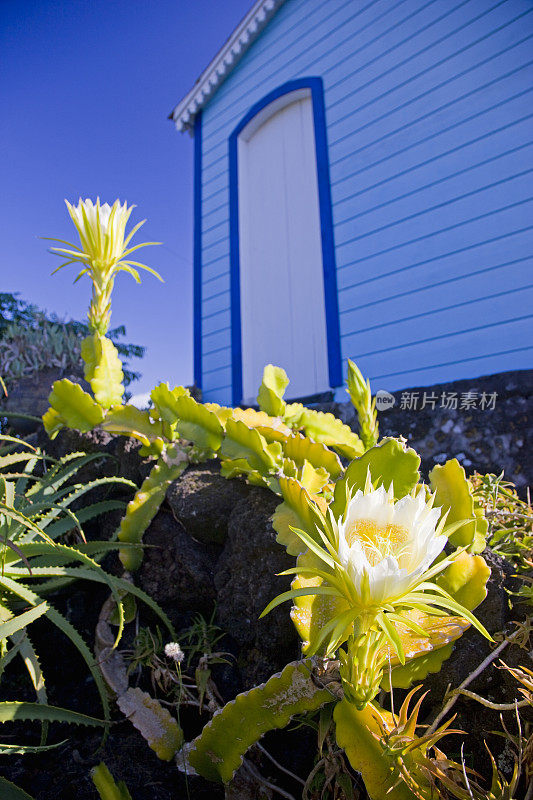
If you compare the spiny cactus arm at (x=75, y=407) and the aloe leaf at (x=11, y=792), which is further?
the spiny cactus arm at (x=75, y=407)

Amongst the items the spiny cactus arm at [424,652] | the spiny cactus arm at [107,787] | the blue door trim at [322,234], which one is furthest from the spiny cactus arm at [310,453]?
the blue door trim at [322,234]

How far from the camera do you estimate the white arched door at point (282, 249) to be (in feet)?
13.1

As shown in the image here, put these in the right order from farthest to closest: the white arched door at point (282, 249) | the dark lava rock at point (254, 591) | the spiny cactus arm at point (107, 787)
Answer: the white arched door at point (282, 249), the dark lava rock at point (254, 591), the spiny cactus arm at point (107, 787)

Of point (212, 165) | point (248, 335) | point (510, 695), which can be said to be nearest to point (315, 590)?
point (510, 695)

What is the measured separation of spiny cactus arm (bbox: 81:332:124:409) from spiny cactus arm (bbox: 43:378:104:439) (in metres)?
0.07

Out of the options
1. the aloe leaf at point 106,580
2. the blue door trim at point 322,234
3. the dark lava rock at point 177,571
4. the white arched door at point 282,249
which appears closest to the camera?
the aloe leaf at point 106,580

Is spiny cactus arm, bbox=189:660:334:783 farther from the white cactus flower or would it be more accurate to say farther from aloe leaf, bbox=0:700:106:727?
aloe leaf, bbox=0:700:106:727

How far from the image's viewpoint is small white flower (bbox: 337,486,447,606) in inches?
26.7

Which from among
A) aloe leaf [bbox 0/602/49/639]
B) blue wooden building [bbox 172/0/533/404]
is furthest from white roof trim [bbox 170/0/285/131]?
aloe leaf [bbox 0/602/49/639]

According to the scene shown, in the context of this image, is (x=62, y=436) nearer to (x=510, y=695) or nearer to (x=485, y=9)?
(x=510, y=695)

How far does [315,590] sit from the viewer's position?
708 millimetres

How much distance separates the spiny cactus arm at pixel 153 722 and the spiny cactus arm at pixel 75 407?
96 centimetres

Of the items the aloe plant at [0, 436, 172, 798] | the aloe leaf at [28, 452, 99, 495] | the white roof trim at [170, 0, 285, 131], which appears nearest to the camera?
the aloe plant at [0, 436, 172, 798]

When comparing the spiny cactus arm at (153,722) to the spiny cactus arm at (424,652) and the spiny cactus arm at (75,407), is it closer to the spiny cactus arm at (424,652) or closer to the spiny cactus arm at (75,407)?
the spiny cactus arm at (424,652)
